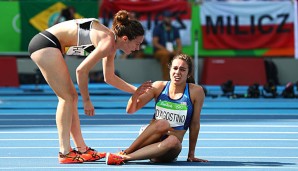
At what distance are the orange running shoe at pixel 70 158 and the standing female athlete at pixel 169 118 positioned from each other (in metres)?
0.30

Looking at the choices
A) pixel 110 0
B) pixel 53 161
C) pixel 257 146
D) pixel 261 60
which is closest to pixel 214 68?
pixel 261 60

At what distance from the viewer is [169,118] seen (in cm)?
798

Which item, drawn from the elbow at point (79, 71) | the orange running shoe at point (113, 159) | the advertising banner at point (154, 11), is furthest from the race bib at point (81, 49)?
the advertising banner at point (154, 11)

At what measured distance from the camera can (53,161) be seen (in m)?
8.04

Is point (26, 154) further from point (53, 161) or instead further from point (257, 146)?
point (257, 146)

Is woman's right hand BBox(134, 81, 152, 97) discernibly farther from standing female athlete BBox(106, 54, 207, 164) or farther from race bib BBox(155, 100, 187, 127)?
race bib BBox(155, 100, 187, 127)

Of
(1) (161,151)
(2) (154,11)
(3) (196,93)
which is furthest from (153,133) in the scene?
(2) (154,11)

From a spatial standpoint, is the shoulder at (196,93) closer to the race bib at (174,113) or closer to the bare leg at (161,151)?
the race bib at (174,113)

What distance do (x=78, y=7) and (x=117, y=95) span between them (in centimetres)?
344

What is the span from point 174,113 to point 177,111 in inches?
1.2

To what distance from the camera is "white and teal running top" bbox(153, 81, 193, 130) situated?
26.1 ft

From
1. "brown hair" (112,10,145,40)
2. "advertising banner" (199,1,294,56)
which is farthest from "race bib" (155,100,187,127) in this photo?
"advertising banner" (199,1,294,56)

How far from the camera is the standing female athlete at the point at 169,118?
306 inches

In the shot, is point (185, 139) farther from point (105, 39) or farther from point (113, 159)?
point (105, 39)
